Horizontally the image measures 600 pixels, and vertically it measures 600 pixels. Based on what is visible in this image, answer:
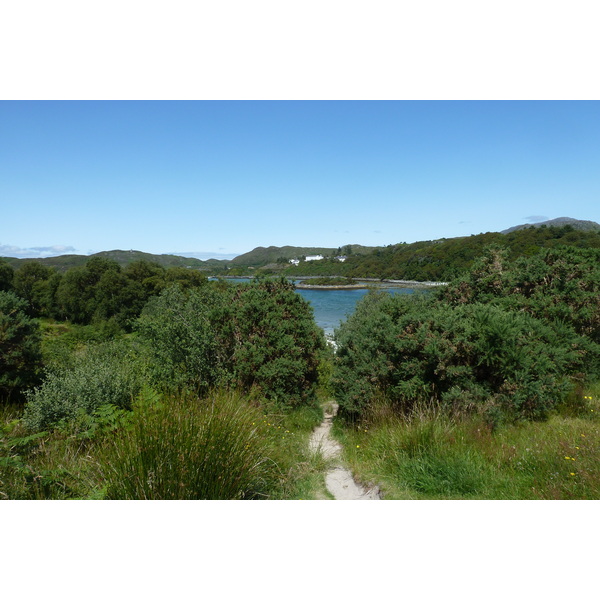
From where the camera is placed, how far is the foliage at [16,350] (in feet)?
37.1

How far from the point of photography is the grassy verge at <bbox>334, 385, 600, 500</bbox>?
10.2 ft

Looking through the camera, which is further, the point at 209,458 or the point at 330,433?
the point at 330,433

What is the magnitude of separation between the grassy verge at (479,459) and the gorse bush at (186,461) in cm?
131

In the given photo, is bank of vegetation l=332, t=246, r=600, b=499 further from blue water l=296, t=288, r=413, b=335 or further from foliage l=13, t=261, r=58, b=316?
foliage l=13, t=261, r=58, b=316

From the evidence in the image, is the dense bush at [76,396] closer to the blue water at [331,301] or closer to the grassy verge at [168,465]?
the grassy verge at [168,465]

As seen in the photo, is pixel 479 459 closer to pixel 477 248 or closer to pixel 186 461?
pixel 186 461

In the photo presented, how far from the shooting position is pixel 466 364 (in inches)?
197

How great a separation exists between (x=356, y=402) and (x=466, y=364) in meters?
1.83

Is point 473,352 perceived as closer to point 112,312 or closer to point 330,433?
point 330,433

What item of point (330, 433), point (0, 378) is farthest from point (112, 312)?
point (330, 433)

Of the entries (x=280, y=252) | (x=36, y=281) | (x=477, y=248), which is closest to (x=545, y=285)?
(x=477, y=248)

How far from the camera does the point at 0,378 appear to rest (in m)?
11.1

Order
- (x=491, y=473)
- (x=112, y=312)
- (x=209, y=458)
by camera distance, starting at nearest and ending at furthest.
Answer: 1. (x=209, y=458)
2. (x=491, y=473)
3. (x=112, y=312)

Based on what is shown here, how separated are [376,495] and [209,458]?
1.70 meters
